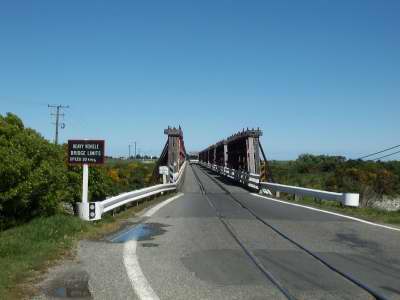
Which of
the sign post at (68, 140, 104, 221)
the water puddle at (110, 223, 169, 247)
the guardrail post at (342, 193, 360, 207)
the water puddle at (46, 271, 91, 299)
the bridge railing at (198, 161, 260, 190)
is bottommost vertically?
the water puddle at (46, 271, 91, 299)

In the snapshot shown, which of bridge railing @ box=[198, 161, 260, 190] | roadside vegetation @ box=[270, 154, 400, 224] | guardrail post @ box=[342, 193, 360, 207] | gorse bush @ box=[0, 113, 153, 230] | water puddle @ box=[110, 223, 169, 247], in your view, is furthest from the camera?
bridge railing @ box=[198, 161, 260, 190]

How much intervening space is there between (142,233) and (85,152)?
10.2 feet

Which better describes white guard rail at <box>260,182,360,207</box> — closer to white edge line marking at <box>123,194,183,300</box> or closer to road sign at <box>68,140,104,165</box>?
road sign at <box>68,140,104,165</box>

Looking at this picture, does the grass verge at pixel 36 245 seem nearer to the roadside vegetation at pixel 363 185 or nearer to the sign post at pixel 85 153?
the sign post at pixel 85 153

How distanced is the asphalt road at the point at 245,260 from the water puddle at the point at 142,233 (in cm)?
2

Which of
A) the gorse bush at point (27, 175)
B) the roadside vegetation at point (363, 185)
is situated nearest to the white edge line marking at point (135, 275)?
the gorse bush at point (27, 175)

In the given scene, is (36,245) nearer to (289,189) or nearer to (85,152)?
(85,152)

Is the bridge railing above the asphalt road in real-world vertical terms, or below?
above

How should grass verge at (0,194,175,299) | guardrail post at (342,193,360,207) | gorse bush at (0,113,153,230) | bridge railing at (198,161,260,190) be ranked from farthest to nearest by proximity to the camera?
bridge railing at (198,161,260,190) → guardrail post at (342,193,360,207) → gorse bush at (0,113,153,230) → grass verge at (0,194,175,299)

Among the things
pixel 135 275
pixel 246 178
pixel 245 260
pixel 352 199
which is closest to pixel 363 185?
pixel 246 178

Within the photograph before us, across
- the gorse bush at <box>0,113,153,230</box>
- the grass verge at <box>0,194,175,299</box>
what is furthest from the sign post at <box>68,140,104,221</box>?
the grass verge at <box>0,194,175,299</box>

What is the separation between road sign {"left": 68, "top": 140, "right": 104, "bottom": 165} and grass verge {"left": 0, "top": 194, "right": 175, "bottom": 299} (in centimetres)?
157

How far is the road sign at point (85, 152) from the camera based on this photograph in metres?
13.9

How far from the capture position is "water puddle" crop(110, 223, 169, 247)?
36.0ft
